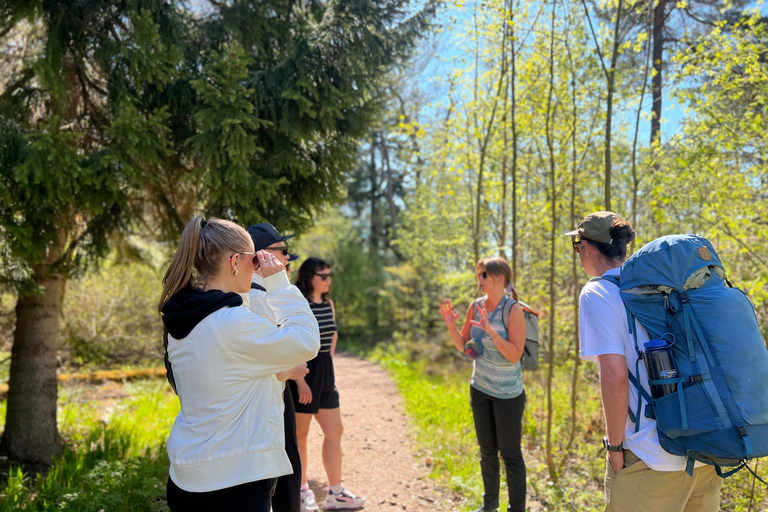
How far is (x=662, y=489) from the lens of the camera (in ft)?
6.57

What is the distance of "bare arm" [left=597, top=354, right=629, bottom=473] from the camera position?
2070mm

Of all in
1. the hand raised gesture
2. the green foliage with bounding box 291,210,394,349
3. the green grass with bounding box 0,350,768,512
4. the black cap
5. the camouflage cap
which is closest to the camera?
the camouflage cap

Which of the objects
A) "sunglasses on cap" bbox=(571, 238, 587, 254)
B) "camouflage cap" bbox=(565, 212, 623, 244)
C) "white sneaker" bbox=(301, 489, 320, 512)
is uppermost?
"camouflage cap" bbox=(565, 212, 623, 244)

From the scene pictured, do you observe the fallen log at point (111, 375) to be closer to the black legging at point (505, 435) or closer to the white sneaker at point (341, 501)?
the white sneaker at point (341, 501)

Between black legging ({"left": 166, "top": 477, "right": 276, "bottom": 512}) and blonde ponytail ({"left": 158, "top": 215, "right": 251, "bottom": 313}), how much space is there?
2.38ft

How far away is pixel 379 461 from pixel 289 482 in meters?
3.12

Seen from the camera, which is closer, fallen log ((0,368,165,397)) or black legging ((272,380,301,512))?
black legging ((272,380,301,512))

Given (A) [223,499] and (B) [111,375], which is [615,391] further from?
(B) [111,375]

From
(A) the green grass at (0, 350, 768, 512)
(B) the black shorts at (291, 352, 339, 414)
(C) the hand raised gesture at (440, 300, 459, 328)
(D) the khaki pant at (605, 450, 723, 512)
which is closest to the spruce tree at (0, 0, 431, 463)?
(A) the green grass at (0, 350, 768, 512)

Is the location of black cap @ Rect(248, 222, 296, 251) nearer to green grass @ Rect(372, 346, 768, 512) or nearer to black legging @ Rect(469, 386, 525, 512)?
black legging @ Rect(469, 386, 525, 512)

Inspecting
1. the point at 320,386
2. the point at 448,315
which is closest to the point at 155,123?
the point at 320,386

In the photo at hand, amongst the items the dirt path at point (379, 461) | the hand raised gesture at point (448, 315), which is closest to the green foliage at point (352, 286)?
the dirt path at point (379, 461)

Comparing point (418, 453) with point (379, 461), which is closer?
point (379, 461)

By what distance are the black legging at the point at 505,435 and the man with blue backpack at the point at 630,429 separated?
4.56 ft
